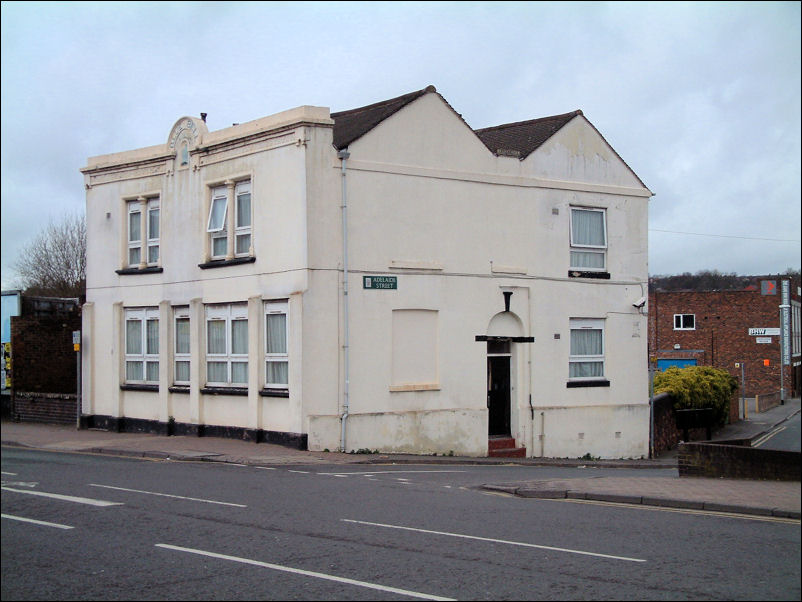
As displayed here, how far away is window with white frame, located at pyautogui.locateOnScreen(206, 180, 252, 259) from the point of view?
22.8m

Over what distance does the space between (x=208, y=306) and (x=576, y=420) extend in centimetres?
1038

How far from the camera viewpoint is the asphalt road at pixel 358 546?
8023mm

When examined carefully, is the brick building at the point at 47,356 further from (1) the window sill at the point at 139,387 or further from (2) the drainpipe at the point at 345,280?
(2) the drainpipe at the point at 345,280

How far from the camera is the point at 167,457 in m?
19.7

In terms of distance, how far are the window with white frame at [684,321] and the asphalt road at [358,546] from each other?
12252 millimetres

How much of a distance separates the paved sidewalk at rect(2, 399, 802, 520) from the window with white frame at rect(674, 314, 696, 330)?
294cm

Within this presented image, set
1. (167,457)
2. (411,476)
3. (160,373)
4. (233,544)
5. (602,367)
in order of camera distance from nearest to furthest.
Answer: (233,544)
(411,476)
(167,457)
(160,373)
(602,367)

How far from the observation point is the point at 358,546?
9.88 m

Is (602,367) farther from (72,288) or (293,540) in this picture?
(72,288)

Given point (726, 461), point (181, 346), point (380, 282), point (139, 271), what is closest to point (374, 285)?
point (380, 282)

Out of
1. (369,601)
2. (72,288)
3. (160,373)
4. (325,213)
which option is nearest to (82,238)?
(72,288)

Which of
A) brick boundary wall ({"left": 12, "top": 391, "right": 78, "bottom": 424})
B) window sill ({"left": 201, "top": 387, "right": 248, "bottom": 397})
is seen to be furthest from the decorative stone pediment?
brick boundary wall ({"left": 12, "top": 391, "right": 78, "bottom": 424})

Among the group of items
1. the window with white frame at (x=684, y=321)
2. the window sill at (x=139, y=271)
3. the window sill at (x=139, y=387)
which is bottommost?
the window sill at (x=139, y=387)

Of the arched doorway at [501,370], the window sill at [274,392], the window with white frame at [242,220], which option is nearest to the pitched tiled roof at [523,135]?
the arched doorway at [501,370]
